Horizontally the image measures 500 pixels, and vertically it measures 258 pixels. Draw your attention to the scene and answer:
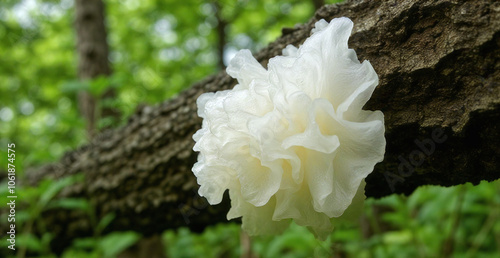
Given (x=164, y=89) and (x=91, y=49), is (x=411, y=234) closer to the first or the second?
A: (x=164, y=89)

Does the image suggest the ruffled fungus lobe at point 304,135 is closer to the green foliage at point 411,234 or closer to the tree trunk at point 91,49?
the green foliage at point 411,234

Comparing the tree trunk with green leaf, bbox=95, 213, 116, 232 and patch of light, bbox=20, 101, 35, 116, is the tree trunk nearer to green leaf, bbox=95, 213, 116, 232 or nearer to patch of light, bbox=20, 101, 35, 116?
green leaf, bbox=95, 213, 116, 232

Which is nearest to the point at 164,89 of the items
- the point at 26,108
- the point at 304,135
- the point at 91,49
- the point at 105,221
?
the point at 91,49

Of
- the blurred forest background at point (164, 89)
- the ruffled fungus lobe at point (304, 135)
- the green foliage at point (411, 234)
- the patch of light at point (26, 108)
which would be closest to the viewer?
the ruffled fungus lobe at point (304, 135)

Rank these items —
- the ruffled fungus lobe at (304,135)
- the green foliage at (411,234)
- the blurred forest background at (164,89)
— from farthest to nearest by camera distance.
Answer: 1. the blurred forest background at (164,89)
2. the green foliage at (411,234)
3. the ruffled fungus lobe at (304,135)

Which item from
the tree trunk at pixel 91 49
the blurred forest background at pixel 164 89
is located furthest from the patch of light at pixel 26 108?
the tree trunk at pixel 91 49

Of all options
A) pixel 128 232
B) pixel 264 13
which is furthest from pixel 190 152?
pixel 264 13

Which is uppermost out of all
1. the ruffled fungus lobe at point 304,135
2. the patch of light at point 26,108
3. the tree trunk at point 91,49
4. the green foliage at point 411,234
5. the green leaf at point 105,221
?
the patch of light at point 26,108

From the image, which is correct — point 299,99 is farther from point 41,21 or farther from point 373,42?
point 41,21
